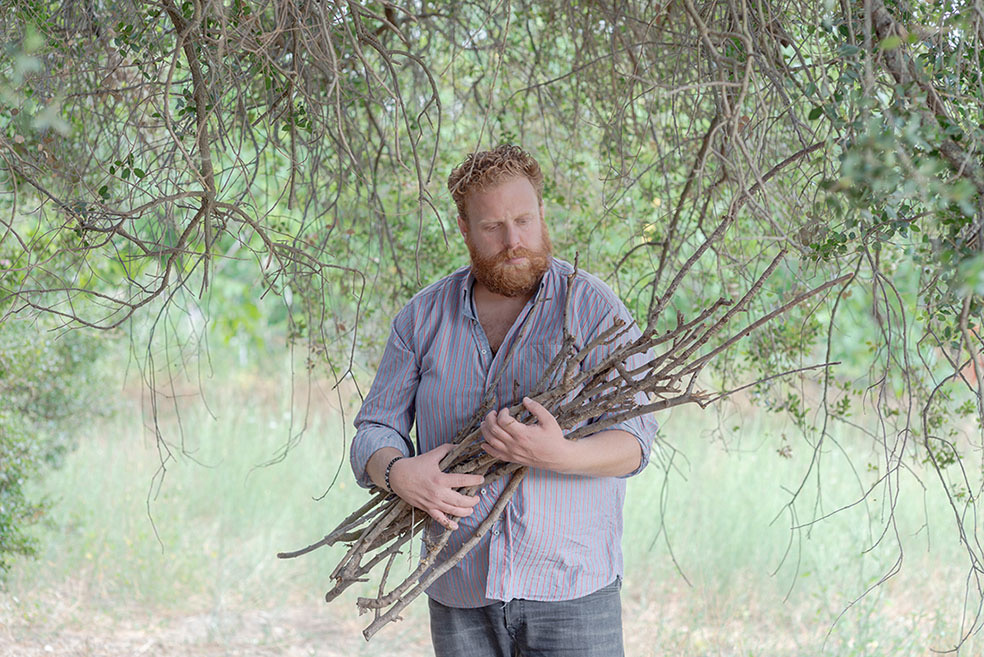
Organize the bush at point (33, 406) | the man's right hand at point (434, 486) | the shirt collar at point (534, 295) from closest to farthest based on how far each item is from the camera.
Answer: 1. the man's right hand at point (434, 486)
2. the shirt collar at point (534, 295)
3. the bush at point (33, 406)

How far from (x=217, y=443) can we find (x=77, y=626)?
1768 mm

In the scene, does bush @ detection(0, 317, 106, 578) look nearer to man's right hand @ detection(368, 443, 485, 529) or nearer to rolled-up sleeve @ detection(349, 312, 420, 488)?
rolled-up sleeve @ detection(349, 312, 420, 488)

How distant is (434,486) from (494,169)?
562 millimetres

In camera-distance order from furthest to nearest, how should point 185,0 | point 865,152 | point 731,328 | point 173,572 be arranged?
point 173,572, point 731,328, point 185,0, point 865,152

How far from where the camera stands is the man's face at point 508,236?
177 cm

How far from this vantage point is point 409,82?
379cm

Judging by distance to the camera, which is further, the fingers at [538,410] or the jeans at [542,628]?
the jeans at [542,628]

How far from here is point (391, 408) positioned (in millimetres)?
1883

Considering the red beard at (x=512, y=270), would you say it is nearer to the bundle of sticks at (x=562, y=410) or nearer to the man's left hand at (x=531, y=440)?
the bundle of sticks at (x=562, y=410)

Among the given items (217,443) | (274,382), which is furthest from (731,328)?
(274,382)

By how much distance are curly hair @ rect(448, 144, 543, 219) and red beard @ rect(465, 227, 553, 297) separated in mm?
98

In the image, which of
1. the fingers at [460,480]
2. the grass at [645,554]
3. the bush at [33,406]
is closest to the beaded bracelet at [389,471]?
the fingers at [460,480]

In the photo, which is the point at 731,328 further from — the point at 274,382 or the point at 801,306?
the point at 274,382

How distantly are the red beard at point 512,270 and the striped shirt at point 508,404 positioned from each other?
0.03 metres
